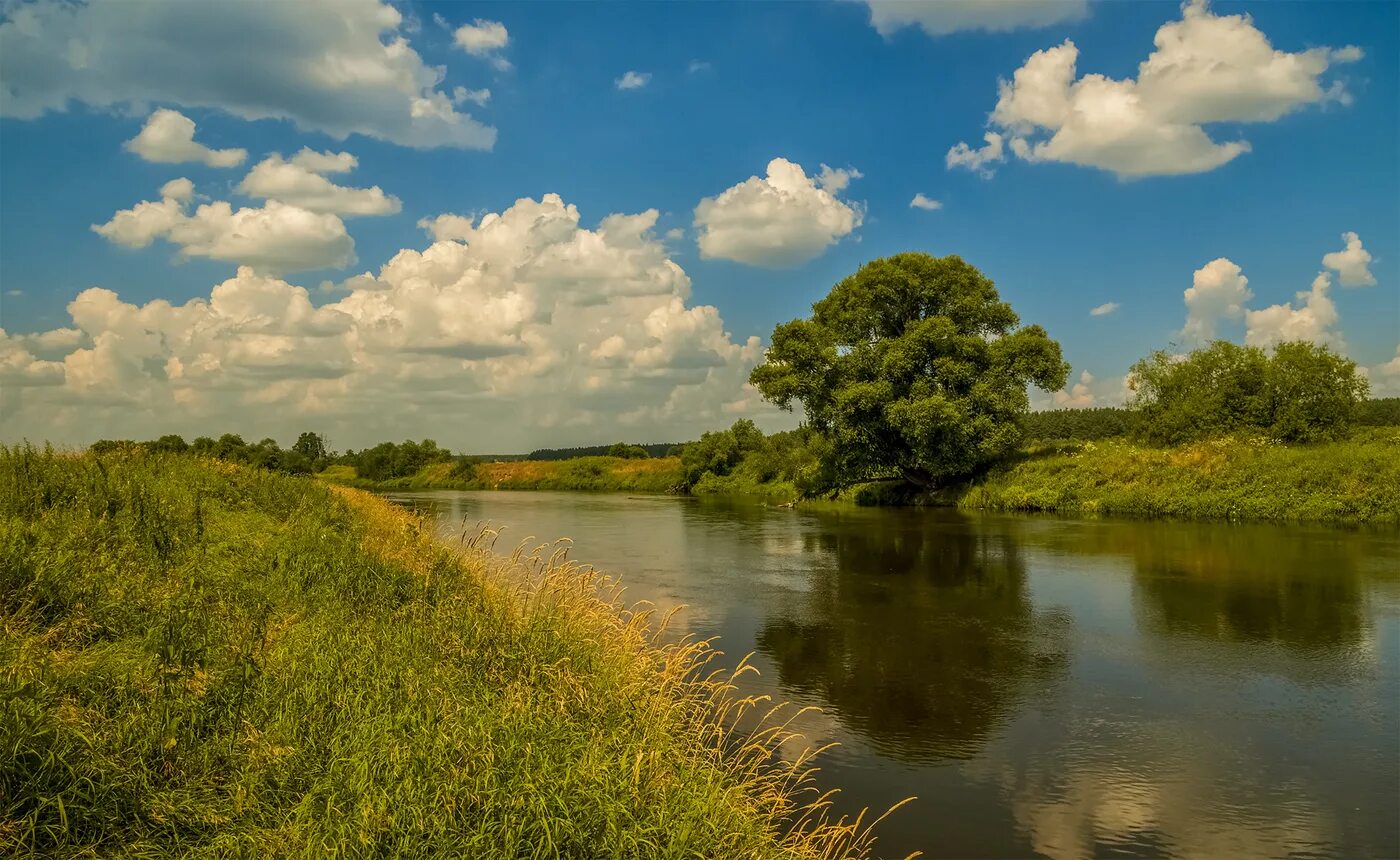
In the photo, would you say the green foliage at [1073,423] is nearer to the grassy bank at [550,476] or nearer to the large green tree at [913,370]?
the grassy bank at [550,476]

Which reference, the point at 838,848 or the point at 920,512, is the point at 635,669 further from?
the point at 920,512

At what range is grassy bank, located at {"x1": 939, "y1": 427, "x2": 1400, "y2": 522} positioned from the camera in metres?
27.6

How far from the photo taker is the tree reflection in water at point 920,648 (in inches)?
350

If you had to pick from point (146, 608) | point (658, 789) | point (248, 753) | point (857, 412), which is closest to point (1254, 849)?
point (658, 789)

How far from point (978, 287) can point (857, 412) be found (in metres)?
8.19

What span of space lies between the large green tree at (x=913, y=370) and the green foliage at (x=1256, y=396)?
571 centimetres

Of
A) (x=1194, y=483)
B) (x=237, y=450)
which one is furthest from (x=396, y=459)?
(x=1194, y=483)

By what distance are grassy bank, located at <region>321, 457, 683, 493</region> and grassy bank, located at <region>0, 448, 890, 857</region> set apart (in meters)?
60.8

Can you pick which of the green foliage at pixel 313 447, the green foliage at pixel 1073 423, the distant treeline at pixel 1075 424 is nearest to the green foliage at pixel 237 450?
the green foliage at pixel 313 447

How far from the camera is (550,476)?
3322 inches

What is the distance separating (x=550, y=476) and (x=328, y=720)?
79828 millimetres

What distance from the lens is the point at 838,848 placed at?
6082 mm

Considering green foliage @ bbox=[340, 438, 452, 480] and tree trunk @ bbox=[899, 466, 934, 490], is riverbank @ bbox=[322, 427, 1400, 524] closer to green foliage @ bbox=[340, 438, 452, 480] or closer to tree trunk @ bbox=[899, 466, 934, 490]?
tree trunk @ bbox=[899, 466, 934, 490]

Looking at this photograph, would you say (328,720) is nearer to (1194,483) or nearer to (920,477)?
(1194,483)
